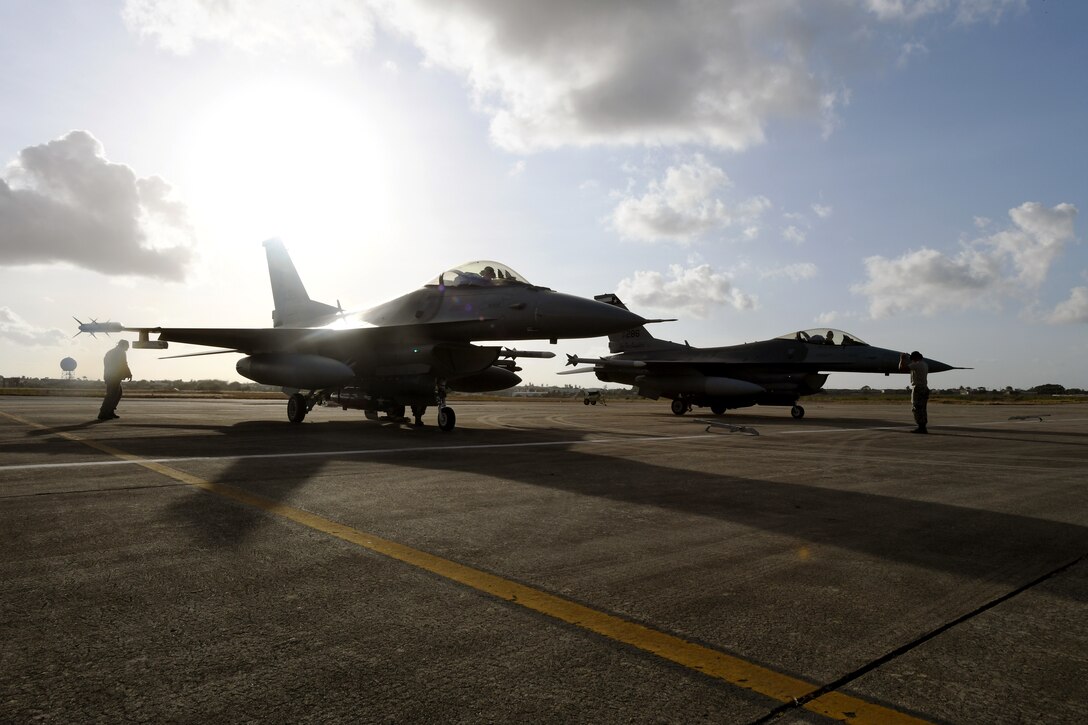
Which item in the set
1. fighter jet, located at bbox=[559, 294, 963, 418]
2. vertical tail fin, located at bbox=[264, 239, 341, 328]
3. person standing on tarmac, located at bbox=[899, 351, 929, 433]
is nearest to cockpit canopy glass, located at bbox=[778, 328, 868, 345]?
fighter jet, located at bbox=[559, 294, 963, 418]

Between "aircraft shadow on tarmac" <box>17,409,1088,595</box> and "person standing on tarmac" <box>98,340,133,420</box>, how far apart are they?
20.4ft

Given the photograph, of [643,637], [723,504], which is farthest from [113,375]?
[643,637]

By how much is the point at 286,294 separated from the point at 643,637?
1816cm

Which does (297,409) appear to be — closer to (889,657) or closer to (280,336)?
(280,336)

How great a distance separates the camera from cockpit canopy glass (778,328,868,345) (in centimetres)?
1970

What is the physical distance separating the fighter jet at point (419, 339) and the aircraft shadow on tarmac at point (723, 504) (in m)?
2.88

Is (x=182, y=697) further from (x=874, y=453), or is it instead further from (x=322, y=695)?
(x=874, y=453)

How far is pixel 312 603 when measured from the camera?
246 cm

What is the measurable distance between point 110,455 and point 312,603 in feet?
20.1

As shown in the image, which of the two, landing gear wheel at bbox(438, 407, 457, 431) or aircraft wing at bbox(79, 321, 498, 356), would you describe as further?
aircraft wing at bbox(79, 321, 498, 356)

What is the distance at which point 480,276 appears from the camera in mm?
11961

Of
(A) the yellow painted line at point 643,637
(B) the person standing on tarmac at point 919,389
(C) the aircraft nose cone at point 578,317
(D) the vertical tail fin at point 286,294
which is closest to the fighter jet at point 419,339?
(C) the aircraft nose cone at point 578,317

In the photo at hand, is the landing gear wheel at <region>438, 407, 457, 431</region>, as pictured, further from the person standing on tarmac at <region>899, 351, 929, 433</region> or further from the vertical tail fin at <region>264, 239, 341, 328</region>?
the person standing on tarmac at <region>899, 351, 929, 433</region>

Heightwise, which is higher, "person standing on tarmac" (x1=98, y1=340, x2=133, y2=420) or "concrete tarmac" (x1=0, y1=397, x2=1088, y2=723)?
"person standing on tarmac" (x1=98, y1=340, x2=133, y2=420)
